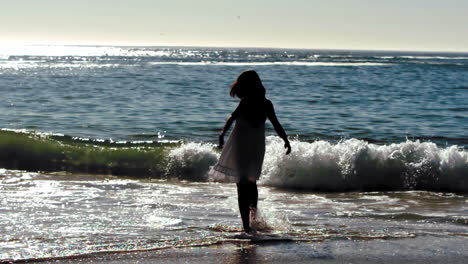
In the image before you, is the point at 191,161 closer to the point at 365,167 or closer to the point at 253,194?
the point at 365,167

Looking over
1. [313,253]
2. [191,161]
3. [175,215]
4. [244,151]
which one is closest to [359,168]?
[191,161]

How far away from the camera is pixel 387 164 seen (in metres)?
11.6

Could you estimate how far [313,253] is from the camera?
19.4 ft

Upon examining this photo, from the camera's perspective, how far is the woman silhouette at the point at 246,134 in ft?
21.5

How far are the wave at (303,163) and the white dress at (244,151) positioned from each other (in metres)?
4.15

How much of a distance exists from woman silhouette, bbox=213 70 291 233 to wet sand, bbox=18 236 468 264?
28.7 inches

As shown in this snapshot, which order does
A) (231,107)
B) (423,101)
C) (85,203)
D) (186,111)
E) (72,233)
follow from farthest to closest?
(423,101)
(231,107)
(186,111)
(85,203)
(72,233)

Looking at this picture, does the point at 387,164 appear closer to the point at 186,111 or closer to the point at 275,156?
the point at 275,156

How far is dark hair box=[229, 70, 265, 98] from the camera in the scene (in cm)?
652

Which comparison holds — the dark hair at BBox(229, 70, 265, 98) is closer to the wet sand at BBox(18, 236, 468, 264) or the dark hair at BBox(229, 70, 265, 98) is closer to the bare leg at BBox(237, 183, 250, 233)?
the bare leg at BBox(237, 183, 250, 233)

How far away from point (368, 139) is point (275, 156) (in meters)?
4.68

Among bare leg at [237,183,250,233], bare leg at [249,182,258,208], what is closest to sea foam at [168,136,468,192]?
bare leg at [249,182,258,208]

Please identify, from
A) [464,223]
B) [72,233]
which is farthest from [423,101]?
[72,233]

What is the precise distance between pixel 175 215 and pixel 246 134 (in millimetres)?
1637
